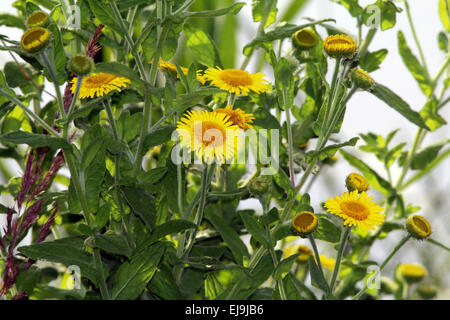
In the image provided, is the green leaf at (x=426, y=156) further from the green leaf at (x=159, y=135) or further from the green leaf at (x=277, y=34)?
the green leaf at (x=159, y=135)

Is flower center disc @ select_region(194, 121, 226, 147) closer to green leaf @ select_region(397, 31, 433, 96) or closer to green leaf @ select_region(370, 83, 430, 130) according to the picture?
green leaf @ select_region(370, 83, 430, 130)

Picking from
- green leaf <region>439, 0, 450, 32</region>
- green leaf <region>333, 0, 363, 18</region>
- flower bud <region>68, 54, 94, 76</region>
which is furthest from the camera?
green leaf <region>439, 0, 450, 32</region>

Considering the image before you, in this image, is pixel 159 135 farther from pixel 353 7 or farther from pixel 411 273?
pixel 411 273

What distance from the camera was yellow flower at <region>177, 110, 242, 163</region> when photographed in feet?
1.39

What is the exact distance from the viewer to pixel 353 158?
0.67 meters

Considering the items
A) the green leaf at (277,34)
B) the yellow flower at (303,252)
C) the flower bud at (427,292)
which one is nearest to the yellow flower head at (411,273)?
the flower bud at (427,292)

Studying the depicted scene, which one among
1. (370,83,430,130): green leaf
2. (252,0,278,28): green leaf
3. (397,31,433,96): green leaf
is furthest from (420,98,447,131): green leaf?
(252,0,278,28): green leaf

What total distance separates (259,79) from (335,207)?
0.44 ft

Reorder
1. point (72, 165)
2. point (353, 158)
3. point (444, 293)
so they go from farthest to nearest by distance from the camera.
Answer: point (444, 293) → point (353, 158) → point (72, 165)

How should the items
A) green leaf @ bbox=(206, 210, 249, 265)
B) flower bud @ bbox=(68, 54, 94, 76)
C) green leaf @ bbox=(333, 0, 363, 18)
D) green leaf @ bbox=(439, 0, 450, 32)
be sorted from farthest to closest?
green leaf @ bbox=(439, 0, 450, 32) < green leaf @ bbox=(333, 0, 363, 18) < green leaf @ bbox=(206, 210, 249, 265) < flower bud @ bbox=(68, 54, 94, 76)

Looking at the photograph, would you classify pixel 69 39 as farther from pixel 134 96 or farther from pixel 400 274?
pixel 400 274

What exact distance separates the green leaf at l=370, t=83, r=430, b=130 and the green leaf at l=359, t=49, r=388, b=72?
0.07m
